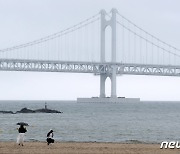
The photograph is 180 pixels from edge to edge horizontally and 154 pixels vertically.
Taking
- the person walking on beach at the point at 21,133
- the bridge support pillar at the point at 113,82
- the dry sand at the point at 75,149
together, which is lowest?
the dry sand at the point at 75,149

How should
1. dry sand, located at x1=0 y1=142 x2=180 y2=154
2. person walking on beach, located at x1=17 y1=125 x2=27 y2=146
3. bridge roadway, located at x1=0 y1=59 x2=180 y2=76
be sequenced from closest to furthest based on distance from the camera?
dry sand, located at x1=0 y1=142 x2=180 y2=154 → person walking on beach, located at x1=17 y1=125 x2=27 y2=146 → bridge roadway, located at x1=0 y1=59 x2=180 y2=76

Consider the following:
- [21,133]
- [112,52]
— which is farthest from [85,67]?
[21,133]

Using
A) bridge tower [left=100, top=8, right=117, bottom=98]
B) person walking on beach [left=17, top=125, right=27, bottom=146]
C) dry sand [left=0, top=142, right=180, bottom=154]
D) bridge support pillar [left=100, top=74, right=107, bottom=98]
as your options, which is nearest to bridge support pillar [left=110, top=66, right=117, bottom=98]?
bridge tower [left=100, top=8, right=117, bottom=98]

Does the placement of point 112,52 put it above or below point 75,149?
above

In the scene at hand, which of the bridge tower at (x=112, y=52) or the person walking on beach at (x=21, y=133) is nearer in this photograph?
the person walking on beach at (x=21, y=133)

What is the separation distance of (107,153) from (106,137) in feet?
38.1

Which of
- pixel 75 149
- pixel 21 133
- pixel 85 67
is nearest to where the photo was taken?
pixel 75 149

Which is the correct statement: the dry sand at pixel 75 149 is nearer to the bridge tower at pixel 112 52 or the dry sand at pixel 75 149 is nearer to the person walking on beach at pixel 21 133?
the person walking on beach at pixel 21 133

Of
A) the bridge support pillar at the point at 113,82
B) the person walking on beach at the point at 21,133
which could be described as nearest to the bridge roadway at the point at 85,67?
the bridge support pillar at the point at 113,82

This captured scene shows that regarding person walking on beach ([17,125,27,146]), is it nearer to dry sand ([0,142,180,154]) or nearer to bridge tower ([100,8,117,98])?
dry sand ([0,142,180,154])

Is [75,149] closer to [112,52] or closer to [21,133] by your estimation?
→ [21,133]

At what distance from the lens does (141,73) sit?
323ft

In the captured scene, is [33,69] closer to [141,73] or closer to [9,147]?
[141,73]

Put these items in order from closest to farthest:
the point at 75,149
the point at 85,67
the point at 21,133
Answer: the point at 75,149 → the point at 21,133 → the point at 85,67
